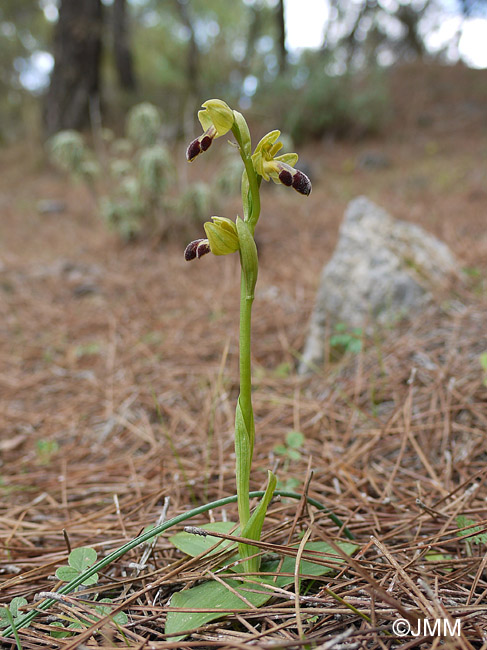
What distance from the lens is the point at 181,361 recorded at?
2764 mm

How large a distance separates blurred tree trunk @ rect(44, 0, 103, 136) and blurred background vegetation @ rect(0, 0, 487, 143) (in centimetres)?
2

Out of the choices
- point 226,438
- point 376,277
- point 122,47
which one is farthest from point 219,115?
point 122,47

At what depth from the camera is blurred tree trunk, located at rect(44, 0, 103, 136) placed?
28.6ft

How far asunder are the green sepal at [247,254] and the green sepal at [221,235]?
0.09 ft

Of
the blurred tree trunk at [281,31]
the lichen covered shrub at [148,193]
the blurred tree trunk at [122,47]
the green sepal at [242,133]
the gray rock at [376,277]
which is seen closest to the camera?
the green sepal at [242,133]

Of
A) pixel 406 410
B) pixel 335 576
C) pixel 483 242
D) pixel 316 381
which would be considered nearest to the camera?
pixel 335 576

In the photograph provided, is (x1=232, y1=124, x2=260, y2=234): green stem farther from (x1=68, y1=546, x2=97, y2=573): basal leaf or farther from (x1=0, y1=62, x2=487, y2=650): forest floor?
(x1=68, y1=546, x2=97, y2=573): basal leaf

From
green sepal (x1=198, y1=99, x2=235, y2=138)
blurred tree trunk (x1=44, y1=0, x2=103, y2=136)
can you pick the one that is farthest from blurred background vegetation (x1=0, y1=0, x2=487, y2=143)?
green sepal (x1=198, y1=99, x2=235, y2=138)

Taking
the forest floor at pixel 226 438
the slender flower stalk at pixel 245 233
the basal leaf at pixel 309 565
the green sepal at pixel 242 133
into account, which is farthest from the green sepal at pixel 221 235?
the basal leaf at pixel 309 565

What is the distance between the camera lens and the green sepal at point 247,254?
3.24 ft

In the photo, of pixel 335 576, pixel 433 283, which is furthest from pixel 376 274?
pixel 335 576

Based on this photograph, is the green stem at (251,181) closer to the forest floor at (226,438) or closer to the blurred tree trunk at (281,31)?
the forest floor at (226,438)

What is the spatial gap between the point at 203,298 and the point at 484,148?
7.37 metres

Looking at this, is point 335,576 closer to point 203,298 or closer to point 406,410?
point 406,410
